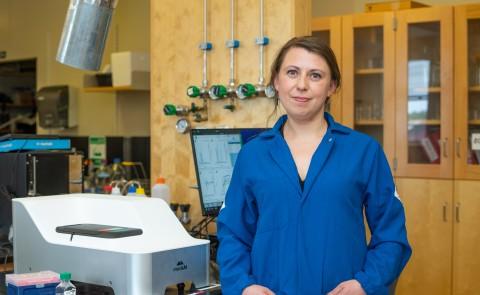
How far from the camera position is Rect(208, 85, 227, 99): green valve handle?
2924 millimetres

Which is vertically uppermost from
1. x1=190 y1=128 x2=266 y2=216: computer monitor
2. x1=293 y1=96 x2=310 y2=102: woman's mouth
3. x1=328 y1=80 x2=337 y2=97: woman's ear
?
x1=328 y1=80 x2=337 y2=97: woman's ear

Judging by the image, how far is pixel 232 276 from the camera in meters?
1.64

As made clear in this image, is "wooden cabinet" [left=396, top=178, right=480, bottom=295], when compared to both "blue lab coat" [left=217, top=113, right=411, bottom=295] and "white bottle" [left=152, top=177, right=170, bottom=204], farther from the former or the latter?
"blue lab coat" [left=217, top=113, right=411, bottom=295]

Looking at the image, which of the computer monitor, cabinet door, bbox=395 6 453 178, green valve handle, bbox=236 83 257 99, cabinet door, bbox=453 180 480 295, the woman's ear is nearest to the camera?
the woman's ear

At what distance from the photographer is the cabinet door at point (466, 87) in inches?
149

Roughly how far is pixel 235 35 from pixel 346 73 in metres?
1.34

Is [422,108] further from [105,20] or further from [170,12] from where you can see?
[105,20]

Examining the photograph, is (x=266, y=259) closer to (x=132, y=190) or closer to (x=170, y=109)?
(x=132, y=190)

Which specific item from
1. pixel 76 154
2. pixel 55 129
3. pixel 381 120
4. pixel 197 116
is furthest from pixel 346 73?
pixel 55 129

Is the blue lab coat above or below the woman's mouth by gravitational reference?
below

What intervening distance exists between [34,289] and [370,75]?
2.95 meters

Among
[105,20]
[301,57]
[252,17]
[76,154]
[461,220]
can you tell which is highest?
[252,17]

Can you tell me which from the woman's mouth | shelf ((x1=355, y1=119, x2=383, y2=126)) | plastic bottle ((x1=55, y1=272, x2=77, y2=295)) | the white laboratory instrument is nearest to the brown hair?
the woman's mouth

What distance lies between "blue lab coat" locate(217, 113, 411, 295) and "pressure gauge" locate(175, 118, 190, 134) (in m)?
1.43
